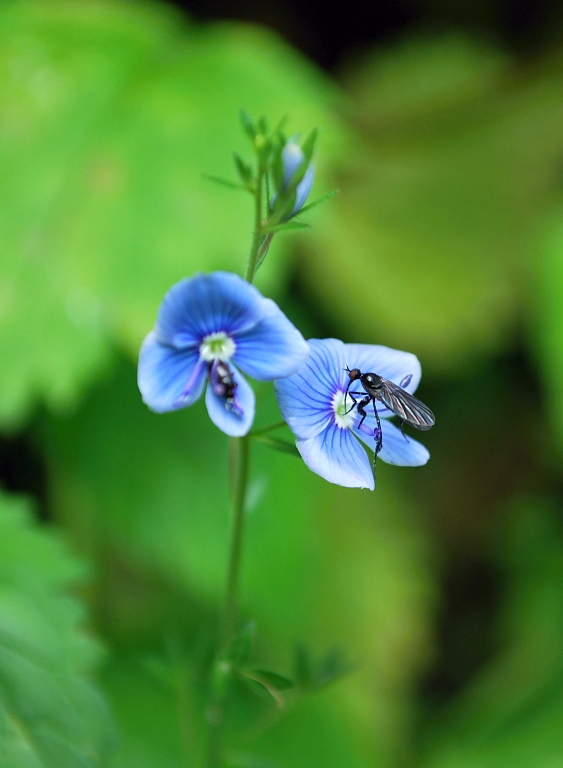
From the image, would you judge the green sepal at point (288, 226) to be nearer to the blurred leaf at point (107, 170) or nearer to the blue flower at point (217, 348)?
the blue flower at point (217, 348)

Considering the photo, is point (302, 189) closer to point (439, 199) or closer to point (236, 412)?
point (236, 412)

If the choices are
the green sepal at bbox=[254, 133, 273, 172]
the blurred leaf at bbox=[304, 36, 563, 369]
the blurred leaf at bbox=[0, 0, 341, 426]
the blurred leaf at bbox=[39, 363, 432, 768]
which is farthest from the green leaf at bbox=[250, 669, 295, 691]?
the blurred leaf at bbox=[304, 36, 563, 369]

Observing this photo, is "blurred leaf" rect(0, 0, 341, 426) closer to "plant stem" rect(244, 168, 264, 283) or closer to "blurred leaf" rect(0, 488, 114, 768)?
"blurred leaf" rect(0, 488, 114, 768)

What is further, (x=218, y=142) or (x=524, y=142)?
(x=524, y=142)

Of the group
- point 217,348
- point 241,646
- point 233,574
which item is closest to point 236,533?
point 233,574

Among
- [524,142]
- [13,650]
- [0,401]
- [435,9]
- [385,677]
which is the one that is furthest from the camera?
[435,9]

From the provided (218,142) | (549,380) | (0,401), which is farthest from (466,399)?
(0,401)

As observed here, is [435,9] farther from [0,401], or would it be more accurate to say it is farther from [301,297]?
[0,401]
